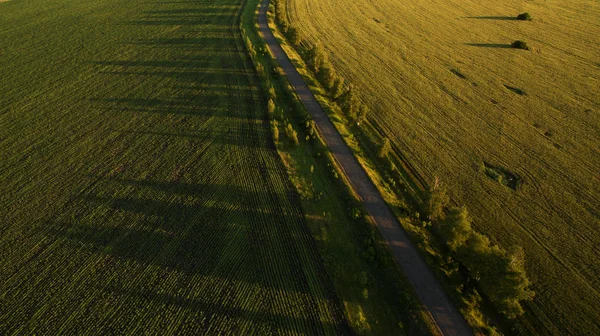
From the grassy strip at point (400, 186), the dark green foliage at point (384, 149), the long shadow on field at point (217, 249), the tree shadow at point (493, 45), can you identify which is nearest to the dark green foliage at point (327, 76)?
the grassy strip at point (400, 186)

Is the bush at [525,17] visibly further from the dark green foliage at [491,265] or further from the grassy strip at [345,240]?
the dark green foliage at [491,265]

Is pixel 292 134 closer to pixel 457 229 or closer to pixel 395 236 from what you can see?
pixel 395 236

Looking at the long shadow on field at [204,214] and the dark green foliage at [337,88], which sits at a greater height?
the dark green foliage at [337,88]

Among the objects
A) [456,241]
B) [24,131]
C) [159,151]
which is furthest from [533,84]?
[24,131]

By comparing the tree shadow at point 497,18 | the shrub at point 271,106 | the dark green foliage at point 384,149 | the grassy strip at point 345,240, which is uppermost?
the tree shadow at point 497,18

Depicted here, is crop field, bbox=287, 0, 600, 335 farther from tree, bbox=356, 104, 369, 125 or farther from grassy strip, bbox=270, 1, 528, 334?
tree, bbox=356, 104, 369, 125
